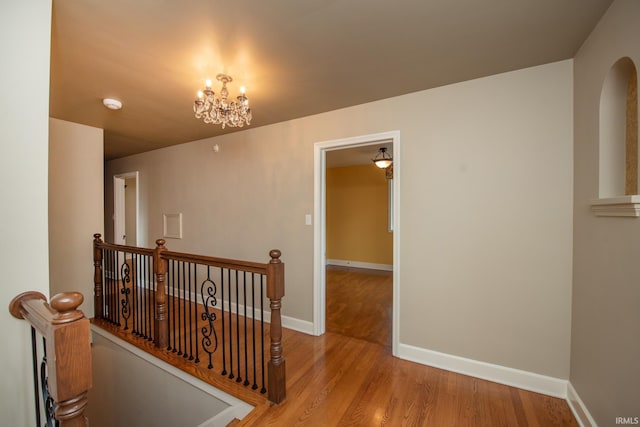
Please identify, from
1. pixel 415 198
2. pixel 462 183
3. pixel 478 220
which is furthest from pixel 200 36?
pixel 478 220

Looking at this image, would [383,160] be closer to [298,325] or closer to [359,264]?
[359,264]

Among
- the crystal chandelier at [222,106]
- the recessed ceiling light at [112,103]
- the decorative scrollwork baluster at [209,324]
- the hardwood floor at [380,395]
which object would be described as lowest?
the hardwood floor at [380,395]

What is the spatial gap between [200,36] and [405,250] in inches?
86.8

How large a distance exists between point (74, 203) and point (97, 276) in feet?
3.09

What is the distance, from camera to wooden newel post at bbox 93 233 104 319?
10.2 feet

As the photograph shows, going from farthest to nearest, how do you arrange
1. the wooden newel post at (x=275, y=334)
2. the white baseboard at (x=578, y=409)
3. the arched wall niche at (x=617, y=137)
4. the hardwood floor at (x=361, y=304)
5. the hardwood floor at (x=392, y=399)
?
the hardwood floor at (x=361, y=304), the wooden newel post at (x=275, y=334), the hardwood floor at (x=392, y=399), the white baseboard at (x=578, y=409), the arched wall niche at (x=617, y=137)

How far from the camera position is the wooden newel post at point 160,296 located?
7.72 feet

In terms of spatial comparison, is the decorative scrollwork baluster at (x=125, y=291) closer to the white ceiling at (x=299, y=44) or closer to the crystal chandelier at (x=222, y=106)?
the white ceiling at (x=299, y=44)

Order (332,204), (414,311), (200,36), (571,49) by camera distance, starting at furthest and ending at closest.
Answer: (332,204), (414,311), (571,49), (200,36)

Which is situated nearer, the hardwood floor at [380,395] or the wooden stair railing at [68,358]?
the wooden stair railing at [68,358]

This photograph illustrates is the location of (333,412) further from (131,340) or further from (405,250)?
(131,340)

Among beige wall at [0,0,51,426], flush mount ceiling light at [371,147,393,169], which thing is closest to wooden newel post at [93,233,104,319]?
beige wall at [0,0,51,426]

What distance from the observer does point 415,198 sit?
2.32 metres

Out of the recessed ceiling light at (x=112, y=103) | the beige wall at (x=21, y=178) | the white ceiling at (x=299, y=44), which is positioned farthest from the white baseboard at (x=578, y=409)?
the recessed ceiling light at (x=112, y=103)
